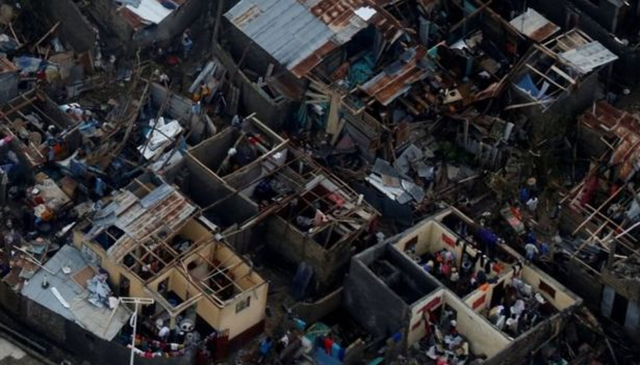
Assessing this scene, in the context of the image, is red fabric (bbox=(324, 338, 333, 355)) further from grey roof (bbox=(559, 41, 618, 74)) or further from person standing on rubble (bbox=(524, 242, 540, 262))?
grey roof (bbox=(559, 41, 618, 74))

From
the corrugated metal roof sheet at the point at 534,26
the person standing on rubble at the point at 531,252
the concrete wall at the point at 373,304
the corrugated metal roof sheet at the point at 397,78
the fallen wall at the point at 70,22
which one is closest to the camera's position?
the concrete wall at the point at 373,304

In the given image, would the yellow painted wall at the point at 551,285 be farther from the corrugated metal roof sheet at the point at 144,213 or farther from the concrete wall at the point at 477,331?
the corrugated metal roof sheet at the point at 144,213

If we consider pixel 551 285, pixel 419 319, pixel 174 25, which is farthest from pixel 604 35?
pixel 174 25

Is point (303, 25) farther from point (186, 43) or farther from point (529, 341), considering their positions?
point (529, 341)

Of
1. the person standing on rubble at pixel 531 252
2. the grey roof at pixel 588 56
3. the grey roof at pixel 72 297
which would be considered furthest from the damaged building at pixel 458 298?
the grey roof at pixel 588 56

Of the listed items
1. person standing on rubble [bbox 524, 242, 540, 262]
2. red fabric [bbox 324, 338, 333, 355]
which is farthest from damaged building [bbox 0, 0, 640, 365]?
red fabric [bbox 324, 338, 333, 355]

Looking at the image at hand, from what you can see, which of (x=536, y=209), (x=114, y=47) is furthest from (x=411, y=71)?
(x=114, y=47)
